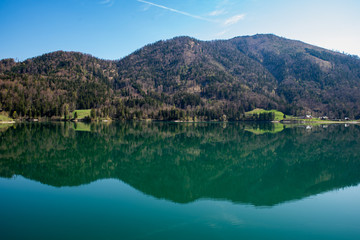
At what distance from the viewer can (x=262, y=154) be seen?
33.3m

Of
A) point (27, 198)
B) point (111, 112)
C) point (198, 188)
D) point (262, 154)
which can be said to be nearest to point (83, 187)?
point (27, 198)

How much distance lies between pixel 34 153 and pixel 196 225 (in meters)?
26.7

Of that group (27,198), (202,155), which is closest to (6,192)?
(27,198)

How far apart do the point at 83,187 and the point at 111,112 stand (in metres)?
136

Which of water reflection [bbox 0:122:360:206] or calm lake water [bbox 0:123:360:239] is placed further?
water reflection [bbox 0:122:360:206]

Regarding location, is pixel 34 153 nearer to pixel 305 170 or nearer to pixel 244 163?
pixel 244 163

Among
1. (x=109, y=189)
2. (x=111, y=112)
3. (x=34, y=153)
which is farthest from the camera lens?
(x=111, y=112)

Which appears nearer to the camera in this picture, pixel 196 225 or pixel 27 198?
pixel 196 225

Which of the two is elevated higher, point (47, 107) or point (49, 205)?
point (47, 107)

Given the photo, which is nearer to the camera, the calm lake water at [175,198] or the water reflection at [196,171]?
the calm lake water at [175,198]

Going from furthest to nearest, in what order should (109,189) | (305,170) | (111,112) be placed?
(111,112), (305,170), (109,189)

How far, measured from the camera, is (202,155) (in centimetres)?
3212

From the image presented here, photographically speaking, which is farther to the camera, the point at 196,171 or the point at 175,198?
the point at 196,171

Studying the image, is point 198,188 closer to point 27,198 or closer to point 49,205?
point 49,205
